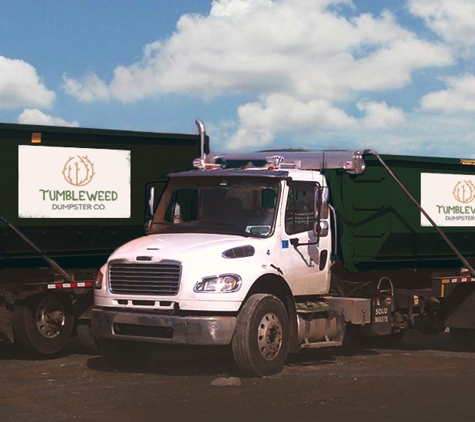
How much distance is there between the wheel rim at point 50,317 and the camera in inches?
608

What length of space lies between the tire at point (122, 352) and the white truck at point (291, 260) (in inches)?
1.0

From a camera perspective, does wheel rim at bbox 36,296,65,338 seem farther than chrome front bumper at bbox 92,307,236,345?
Yes

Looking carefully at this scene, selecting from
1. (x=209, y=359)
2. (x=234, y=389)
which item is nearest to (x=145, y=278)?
(x=234, y=389)

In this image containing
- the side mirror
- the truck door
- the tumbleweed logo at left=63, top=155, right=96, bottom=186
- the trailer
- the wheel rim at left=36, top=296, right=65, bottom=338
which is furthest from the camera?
the tumbleweed logo at left=63, top=155, right=96, bottom=186

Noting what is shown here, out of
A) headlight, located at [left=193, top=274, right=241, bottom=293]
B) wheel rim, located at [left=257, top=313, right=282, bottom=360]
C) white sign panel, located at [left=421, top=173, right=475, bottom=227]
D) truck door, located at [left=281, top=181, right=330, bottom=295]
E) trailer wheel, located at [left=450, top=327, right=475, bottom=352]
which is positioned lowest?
trailer wheel, located at [left=450, top=327, right=475, bottom=352]

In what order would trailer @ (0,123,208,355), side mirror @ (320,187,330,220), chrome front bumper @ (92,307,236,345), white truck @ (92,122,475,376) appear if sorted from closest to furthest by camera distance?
chrome front bumper @ (92,307,236,345) → white truck @ (92,122,475,376) → side mirror @ (320,187,330,220) → trailer @ (0,123,208,355)

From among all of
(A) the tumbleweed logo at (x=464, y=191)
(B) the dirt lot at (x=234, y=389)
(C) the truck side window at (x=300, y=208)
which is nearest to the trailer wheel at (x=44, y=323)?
(B) the dirt lot at (x=234, y=389)

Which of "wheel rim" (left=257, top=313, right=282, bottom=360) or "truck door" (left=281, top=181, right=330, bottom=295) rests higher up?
"truck door" (left=281, top=181, right=330, bottom=295)

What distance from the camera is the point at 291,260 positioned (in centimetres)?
1405

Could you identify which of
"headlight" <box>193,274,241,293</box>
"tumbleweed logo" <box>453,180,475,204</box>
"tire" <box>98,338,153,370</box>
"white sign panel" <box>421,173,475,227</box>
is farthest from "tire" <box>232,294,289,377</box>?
"tumbleweed logo" <box>453,180,475,204</box>

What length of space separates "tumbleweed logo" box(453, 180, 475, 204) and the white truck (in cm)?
3

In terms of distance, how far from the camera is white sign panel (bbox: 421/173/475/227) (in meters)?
17.2

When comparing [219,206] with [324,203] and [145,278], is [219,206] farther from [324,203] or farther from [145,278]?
[145,278]

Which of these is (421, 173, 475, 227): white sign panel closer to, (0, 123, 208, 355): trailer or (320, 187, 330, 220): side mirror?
(320, 187, 330, 220): side mirror
